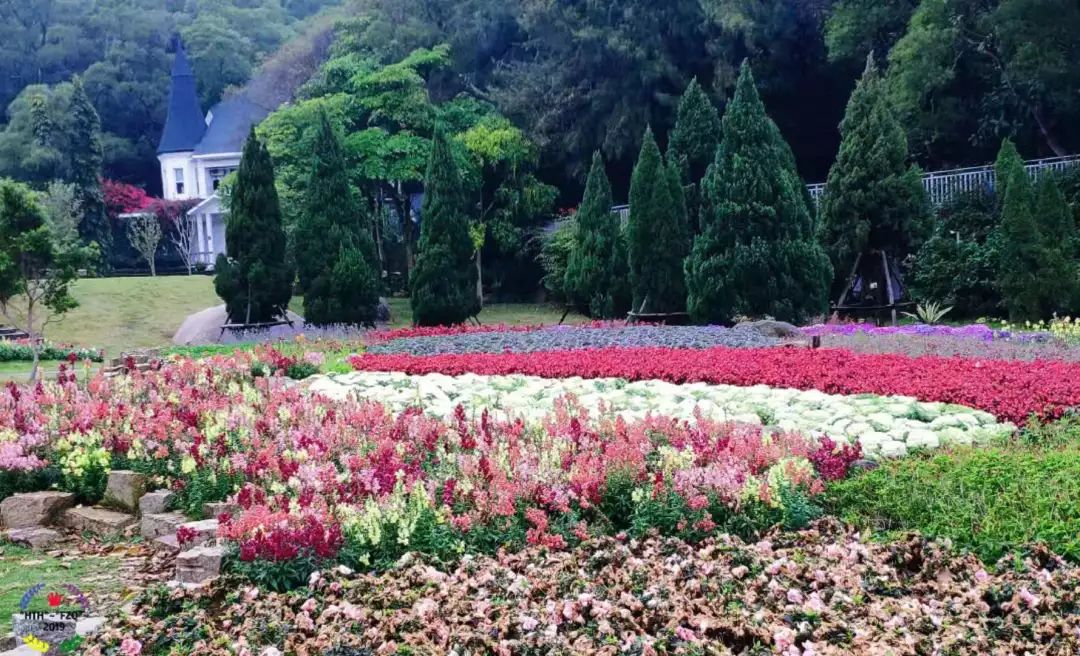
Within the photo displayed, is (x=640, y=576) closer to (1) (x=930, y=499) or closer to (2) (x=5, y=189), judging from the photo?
(1) (x=930, y=499)

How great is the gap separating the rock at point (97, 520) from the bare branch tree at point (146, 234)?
28.2 m

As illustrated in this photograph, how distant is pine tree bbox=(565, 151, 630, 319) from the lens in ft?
67.6

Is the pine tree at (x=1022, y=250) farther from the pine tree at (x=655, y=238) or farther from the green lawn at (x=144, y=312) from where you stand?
the green lawn at (x=144, y=312)

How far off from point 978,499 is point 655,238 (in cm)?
1353

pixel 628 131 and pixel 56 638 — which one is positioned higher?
pixel 628 131

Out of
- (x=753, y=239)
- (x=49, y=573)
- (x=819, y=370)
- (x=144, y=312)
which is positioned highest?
(x=753, y=239)

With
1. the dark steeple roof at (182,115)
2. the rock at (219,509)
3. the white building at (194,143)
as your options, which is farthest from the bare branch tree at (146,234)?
the rock at (219,509)

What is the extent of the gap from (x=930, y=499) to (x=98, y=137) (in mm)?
39028

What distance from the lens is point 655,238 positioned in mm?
18781

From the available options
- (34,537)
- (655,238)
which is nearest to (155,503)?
(34,537)

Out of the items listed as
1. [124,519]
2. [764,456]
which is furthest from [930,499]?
[124,519]

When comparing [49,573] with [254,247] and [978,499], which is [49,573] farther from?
[254,247]

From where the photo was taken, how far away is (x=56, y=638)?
4.34 meters

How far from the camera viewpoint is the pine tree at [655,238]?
738 inches
